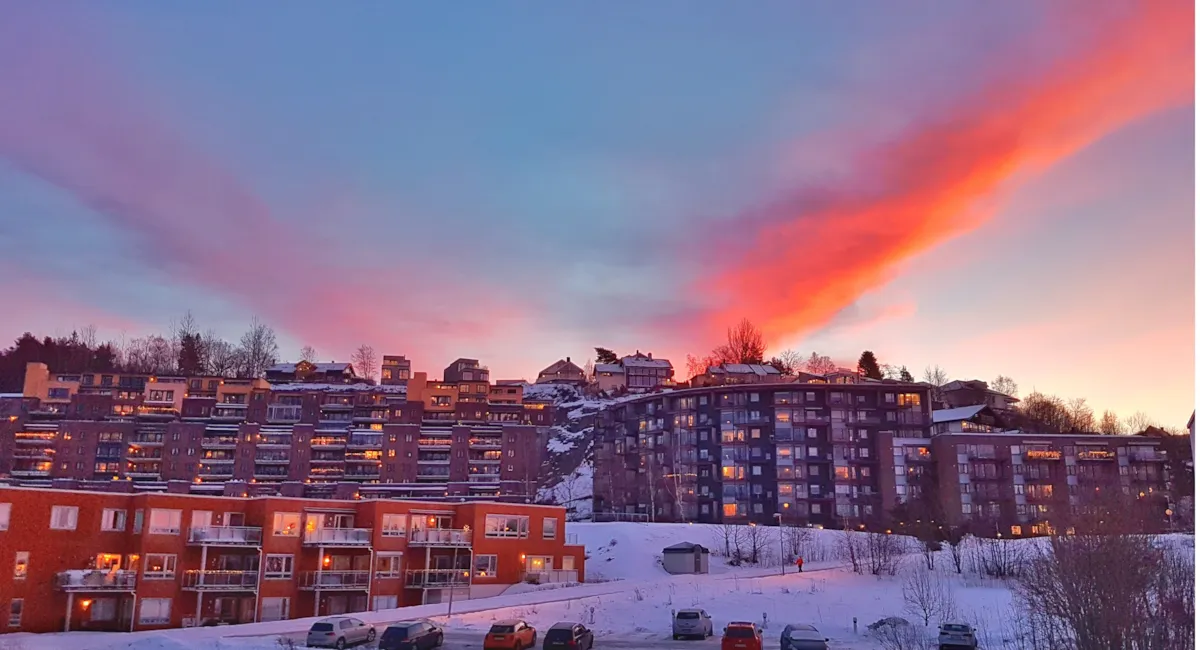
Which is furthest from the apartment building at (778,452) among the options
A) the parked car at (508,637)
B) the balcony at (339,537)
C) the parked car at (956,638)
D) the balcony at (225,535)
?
the parked car at (508,637)

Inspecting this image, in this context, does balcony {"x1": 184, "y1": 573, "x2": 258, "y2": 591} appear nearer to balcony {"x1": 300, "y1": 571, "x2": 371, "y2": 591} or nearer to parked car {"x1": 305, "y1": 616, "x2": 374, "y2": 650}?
balcony {"x1": 300, "y1": 571, "x2": 371, "y2": 591}

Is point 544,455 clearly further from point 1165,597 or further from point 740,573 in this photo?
point 1165,597

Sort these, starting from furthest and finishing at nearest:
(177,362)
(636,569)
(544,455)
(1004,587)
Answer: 1. (177,362)
2. (544,455)
3. (636,569)
4. (1004,587)

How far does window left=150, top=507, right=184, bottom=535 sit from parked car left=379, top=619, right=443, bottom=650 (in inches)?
863

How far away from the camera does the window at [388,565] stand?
5534 cm

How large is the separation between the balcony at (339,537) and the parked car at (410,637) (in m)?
21.5

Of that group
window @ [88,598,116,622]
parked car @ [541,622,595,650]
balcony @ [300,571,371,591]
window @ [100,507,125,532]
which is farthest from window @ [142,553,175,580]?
parked car @ [541,622,595,650]

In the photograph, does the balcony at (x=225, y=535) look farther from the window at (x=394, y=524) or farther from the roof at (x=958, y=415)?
the roof at (x=958, y=415)

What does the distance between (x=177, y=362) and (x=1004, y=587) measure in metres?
176

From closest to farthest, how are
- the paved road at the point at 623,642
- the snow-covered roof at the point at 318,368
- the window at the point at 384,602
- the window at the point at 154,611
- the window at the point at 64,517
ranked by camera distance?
the paved road at the point at 623,642, the window at the point at 64,517, the window at the point at 154,611, the window at the point at 384,602, the snow-covered roof at the point at 318,368

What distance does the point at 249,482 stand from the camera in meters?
125

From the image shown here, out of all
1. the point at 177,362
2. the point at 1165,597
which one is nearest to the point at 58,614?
the point at 1165,597

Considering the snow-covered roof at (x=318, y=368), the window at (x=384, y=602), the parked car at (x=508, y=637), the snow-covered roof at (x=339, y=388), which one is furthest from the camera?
the snow-covered roof at (x=318, y=368)

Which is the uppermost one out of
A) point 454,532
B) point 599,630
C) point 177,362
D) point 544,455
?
point 177,362
